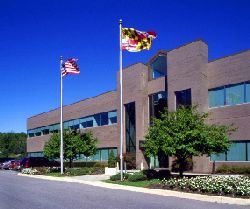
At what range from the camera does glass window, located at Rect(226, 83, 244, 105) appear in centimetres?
3222

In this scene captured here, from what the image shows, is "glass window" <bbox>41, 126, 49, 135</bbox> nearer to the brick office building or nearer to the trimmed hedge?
the trimmed hedge

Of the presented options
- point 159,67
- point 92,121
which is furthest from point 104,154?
point 159,67

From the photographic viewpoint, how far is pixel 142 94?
4306cm

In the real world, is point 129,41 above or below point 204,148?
above

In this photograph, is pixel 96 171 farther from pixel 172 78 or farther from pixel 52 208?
pixel 52 208

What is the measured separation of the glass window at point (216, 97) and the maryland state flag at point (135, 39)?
8954 millimetres

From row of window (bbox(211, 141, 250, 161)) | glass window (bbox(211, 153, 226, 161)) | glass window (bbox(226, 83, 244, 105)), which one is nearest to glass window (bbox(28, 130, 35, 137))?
glass window (bbox(211, 153, 226, 161))

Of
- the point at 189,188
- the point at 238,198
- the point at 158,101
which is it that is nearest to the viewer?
the point at 238,198

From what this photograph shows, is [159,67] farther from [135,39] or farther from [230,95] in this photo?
[135,39]

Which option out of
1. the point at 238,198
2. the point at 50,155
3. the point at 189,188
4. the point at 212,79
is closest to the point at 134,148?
the point at 50,155

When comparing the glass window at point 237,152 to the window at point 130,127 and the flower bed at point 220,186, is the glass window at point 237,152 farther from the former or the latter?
the window at point 130,127

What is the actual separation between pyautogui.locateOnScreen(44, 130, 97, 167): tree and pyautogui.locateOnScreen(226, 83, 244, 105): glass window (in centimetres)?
1408

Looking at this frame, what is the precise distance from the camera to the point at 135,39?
27812mm

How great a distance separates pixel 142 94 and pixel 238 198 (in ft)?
89.1
